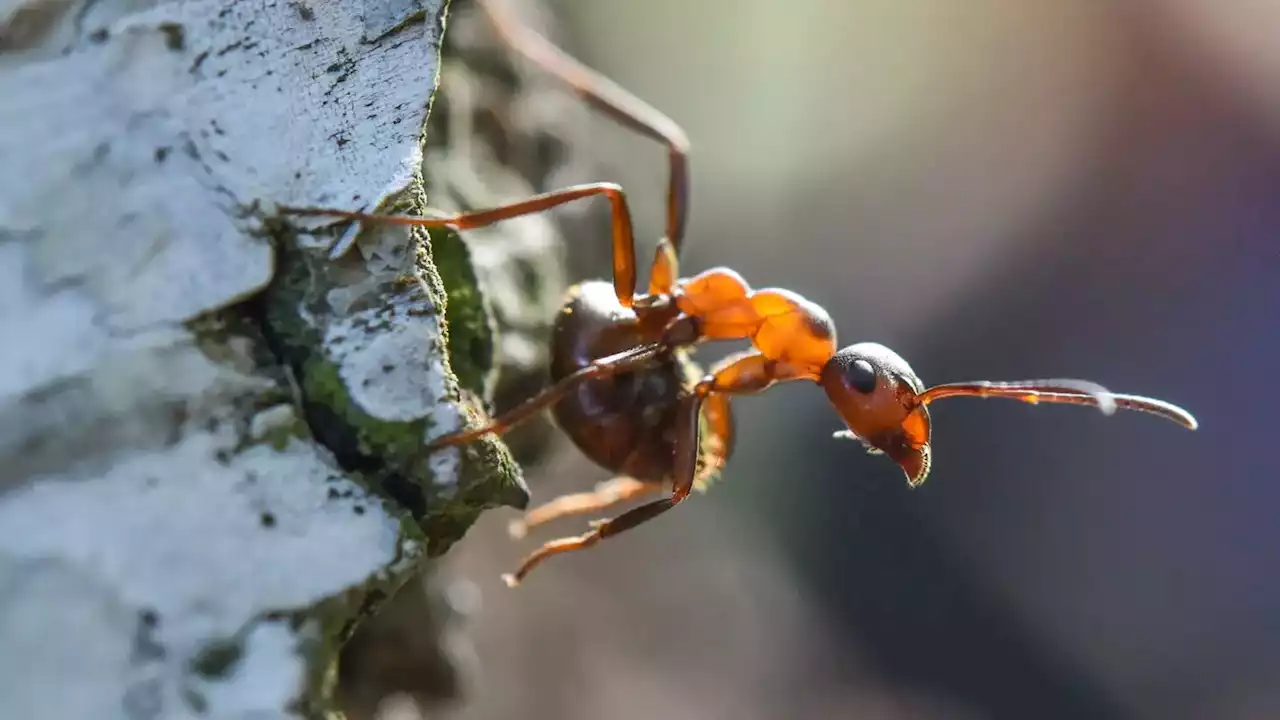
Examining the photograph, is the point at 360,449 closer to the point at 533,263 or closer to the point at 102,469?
the point at 102,469

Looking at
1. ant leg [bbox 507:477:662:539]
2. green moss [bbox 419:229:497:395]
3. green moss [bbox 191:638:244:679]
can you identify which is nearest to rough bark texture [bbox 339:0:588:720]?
green moss [bbox 419:229:497:395]

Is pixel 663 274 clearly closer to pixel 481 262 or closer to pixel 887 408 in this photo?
pixel 481 262

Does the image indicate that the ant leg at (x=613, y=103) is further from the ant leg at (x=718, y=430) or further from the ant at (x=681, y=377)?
the ant leg at (x=718, y=430)

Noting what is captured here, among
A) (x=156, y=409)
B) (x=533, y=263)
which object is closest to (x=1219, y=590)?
(x=533, y=263)

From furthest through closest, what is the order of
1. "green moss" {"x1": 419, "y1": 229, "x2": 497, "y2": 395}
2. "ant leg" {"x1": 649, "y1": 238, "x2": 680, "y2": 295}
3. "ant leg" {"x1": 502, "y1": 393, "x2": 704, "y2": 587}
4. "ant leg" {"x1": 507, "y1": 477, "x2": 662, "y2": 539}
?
1. "ant leg" {"x1": 507, "y1": 477, "x2": 662, "y2": 539}
2. "ant leg" {"x1": 649, "y1": 238, "x2": 680, "y2": 295}
3. "ant leg" {"x1": 502, "y1": 393, "x2": 704, "y2": 587}
4. "green moss" {"x1": 419, "y1": 229, "x2": 497, "y2": 395}

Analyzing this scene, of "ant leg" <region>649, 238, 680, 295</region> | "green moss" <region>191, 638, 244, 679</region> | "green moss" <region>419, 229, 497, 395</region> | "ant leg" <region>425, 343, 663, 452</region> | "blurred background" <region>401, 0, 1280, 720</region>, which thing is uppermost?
"green moss" <region>419, 229, 497, 395</region>

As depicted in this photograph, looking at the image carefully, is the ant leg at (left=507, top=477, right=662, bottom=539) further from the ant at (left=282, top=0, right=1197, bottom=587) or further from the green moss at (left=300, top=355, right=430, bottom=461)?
the green moss at (left=300, top=355, right=430, bottom=461)

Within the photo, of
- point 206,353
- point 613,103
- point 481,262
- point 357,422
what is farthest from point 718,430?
point 206,353
